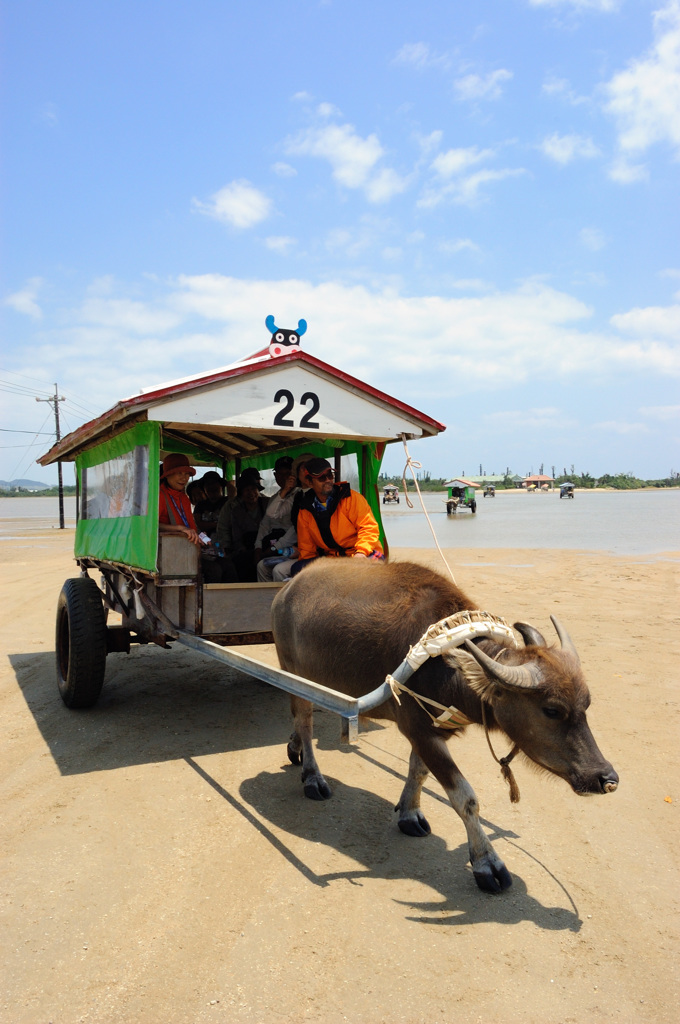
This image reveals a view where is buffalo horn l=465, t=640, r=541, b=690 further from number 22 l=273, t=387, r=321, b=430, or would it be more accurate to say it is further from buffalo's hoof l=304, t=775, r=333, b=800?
number 22 l=273, t=387, r=321, b=430

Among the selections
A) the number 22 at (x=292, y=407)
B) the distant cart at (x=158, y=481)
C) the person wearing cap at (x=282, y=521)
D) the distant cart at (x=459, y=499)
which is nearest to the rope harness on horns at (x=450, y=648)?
the distant cart at (x=158, y=481)

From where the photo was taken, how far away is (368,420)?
17.9 ft

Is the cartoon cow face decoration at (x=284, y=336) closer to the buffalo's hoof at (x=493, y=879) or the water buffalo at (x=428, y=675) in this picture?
the water buffalo at (x=428, y=675)

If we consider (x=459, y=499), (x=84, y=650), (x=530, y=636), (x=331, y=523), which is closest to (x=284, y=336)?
(x=331, y=523)

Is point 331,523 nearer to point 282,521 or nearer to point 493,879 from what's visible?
point 282,521

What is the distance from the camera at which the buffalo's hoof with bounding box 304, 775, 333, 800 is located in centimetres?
420

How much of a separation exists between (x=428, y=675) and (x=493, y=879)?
3.10ft

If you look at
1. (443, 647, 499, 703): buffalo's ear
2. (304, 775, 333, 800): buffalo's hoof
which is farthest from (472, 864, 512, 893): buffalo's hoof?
(304, 775, 333, 800): buffalo's hoof

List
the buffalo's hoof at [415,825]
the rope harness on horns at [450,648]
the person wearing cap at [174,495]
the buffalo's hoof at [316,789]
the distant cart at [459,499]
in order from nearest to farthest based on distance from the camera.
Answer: the rope harness on horns at [450,648] < the buffalo's hoof at [415,825] < the buffalo's hoof at [316,789] < the person wearing cap at [174,495] < the distant cart at [459,499]

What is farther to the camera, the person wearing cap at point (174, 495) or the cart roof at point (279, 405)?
the person wearing cap at point (174, 495)

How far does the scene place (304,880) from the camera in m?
3.29

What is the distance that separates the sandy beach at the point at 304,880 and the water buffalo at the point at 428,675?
0.32 m

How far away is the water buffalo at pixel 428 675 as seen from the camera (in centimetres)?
287

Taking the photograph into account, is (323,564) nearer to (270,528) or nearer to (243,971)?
(270,528)
